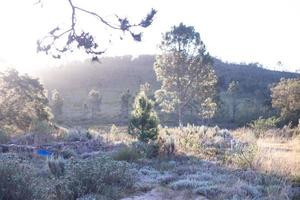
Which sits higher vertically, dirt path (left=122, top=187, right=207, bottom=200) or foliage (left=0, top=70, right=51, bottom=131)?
foliage (left=0, top=70, right=51, bottom=131)

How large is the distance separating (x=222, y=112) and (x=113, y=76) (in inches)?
2005

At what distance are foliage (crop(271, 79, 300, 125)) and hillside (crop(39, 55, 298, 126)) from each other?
2834 centimetres

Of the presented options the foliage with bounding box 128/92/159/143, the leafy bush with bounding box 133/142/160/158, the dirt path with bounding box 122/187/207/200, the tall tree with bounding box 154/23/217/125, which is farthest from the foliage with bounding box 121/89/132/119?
the dirt path with bounding box 122/187/207/200

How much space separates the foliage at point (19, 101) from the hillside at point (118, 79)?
4068 cm

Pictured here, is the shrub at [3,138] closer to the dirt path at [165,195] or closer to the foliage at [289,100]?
the dirt path at [165,195]

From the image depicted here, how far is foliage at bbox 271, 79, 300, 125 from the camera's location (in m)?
36.7

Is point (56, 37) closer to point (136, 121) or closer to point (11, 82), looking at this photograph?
point (136, 121)

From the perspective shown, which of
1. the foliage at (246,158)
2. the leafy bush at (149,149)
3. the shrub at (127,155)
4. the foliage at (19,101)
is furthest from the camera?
the foliage at (19,101)

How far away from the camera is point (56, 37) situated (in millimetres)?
5402

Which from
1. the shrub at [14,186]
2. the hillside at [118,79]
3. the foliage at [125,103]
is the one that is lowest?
the foliage at [125,103]

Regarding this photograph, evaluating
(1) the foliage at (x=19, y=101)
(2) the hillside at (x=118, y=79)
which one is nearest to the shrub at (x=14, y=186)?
(1) the foliage at (x=19, y=101)

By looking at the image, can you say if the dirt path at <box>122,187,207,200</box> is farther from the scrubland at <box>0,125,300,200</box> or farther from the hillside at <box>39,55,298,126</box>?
the hillside at <box>39,55,298,126</box>

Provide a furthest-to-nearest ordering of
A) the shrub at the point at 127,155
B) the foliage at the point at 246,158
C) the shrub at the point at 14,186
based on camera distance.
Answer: the shrub at the point at 127,155 < the foliage at the point at 246,158 < the shrub at the point at 14,186

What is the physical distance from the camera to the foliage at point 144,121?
1844 centimetres
